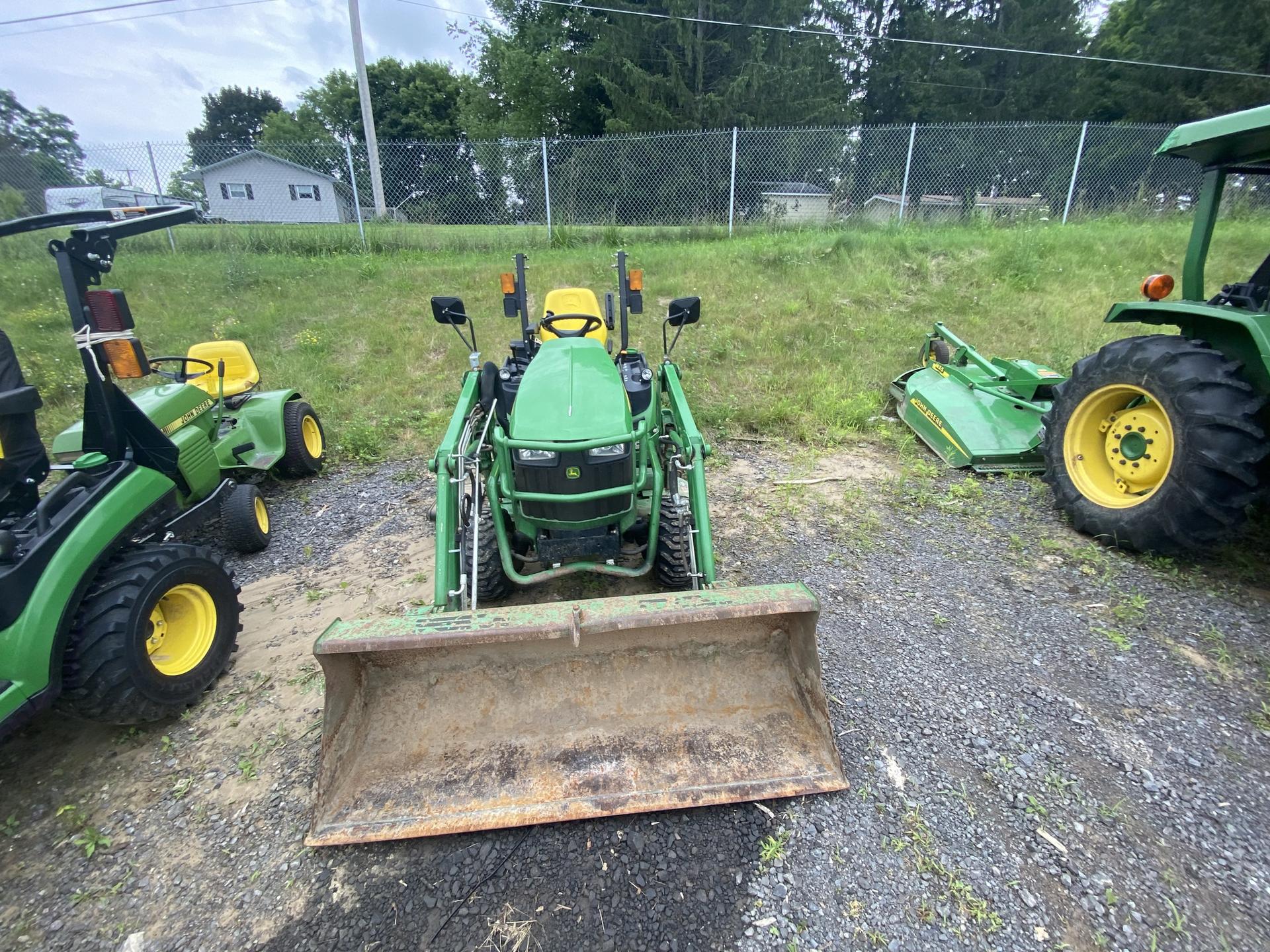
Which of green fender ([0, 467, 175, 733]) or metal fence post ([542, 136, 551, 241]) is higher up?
metal fence post ([542, 136, 551, 241])

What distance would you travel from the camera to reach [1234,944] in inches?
65.9

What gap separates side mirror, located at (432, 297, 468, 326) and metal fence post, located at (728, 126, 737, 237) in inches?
311

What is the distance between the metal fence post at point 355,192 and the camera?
9.83 meters

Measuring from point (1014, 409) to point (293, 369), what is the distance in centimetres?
668

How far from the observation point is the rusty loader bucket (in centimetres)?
196

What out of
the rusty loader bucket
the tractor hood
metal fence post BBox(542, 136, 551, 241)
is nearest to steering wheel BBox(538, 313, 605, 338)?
the tractor hood

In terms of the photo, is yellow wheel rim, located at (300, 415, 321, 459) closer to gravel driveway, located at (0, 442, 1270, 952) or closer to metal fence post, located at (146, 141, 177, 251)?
gravel driveway, located at (0, 442, 1270, 952)

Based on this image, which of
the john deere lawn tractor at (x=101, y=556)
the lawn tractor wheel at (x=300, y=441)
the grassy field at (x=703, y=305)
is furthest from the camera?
the grassy field at (x=703, y=305)

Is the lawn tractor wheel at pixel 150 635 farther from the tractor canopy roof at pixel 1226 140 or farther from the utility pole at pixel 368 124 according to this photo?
the utility pole at pixel 368 124

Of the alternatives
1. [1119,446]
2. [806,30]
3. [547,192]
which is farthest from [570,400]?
[806,30]

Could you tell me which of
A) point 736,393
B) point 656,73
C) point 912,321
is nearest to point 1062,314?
point 912,321

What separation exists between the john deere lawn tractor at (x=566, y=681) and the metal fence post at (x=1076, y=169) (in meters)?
11.4

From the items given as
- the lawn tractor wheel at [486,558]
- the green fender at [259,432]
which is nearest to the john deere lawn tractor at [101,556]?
the lawn tractor wheel at [486,558]

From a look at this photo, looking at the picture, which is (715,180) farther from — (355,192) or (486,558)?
(486,558)
